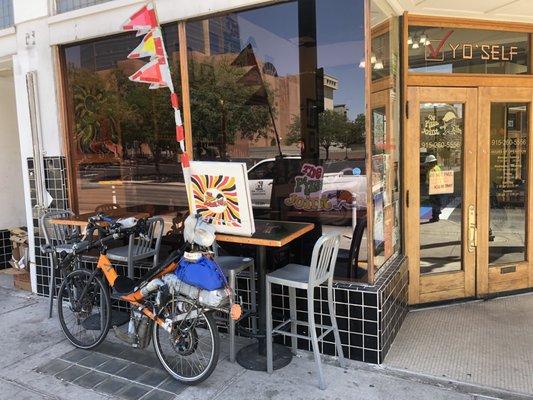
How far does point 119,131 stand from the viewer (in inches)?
235

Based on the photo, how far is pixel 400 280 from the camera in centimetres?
398

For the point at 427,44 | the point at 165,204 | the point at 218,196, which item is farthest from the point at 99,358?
the point at 427,44

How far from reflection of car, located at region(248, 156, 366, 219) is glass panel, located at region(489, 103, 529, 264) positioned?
1332mm

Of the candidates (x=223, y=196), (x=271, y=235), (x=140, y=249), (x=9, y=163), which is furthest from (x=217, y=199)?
(x=9, y=163)

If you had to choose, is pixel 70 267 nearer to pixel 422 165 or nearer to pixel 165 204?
pixel 165 204

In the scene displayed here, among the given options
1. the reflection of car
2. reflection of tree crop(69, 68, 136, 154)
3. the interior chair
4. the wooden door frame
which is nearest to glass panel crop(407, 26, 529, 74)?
the wooden door frame

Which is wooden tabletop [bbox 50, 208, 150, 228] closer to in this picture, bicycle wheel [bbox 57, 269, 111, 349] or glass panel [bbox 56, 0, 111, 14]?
bicycle wheel [bbox 57, 269, 111, 349]

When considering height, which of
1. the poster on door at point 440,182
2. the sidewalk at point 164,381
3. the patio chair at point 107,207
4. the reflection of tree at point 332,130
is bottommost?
the sidewalk at point 164,381

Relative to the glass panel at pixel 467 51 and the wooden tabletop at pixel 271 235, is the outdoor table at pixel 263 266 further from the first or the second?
the glass panel at pixel 467 51

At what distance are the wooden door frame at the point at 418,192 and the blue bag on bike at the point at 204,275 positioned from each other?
2.08 meters

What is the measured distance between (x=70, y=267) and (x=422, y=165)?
329 centimetres

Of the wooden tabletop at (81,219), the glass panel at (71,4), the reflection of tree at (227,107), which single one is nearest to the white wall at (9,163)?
the glass panel at (71,4)

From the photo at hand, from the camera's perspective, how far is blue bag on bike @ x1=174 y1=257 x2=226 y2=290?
301 centimetres

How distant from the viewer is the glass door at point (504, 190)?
4.44 meters
